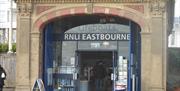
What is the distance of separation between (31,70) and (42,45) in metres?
1.37

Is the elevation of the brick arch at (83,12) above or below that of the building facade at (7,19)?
below

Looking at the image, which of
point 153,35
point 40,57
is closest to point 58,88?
point 40,57

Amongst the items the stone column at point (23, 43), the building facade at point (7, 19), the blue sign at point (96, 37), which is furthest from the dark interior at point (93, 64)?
the building facade at point (7, 19)

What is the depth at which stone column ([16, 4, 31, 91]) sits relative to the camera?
21.5 m

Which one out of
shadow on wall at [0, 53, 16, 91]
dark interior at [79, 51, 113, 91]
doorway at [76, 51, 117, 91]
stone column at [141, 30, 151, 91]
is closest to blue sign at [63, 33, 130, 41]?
doorway at [76, 51, 117, 91]

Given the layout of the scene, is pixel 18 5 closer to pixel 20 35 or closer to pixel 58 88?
pixel 20 35

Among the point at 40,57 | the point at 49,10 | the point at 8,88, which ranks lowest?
the point at 8,88

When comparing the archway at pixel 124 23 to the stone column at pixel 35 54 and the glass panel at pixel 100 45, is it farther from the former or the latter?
the glass panel at pixel 100 45

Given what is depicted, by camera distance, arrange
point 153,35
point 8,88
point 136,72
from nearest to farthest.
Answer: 1. point 153,35
2. point 136,72
3. point 8,88

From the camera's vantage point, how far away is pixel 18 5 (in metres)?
21.6

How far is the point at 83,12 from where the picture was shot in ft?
70.5

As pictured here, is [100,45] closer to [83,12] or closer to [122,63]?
[122,63]

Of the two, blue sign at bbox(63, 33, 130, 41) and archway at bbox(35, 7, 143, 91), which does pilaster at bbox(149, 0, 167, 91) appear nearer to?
archway at bbox(35, 7, 143, 91)

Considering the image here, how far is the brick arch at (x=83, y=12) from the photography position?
21141 millimetres
